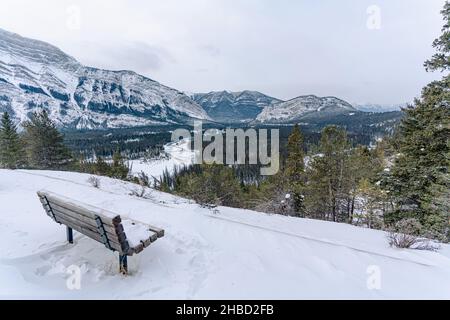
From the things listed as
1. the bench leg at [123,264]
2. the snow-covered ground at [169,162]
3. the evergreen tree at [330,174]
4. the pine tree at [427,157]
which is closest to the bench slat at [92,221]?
the bench leg at [123,264]

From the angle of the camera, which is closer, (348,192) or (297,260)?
(297,260)

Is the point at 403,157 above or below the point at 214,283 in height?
above

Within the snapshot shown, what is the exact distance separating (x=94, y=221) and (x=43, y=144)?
28371 millimetres

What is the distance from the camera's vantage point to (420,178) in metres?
11.6

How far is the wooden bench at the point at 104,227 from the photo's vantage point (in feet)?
11.3

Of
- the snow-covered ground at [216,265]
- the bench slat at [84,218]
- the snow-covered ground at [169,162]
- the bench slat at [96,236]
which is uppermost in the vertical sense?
the bench slat at [84,218]

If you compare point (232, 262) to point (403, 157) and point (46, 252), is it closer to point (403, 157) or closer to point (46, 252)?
point (46, 252)

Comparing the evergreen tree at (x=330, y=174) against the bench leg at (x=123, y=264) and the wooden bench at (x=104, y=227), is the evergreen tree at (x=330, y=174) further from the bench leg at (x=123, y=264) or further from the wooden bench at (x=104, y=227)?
the bench leg at (x=123, y=264)

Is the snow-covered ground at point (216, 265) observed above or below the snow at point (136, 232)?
below

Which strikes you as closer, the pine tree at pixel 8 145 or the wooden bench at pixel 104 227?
the wooden bench at pixel 104 227

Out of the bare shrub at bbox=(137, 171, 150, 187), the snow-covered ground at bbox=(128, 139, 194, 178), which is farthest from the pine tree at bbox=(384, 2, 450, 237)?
the snow-covered ground at bbox=(128, 139, 194, 178)

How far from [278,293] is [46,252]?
12.4 ft

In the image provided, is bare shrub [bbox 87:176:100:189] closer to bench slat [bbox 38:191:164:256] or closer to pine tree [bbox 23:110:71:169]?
bench slat [bbox 38:191:164:256]
